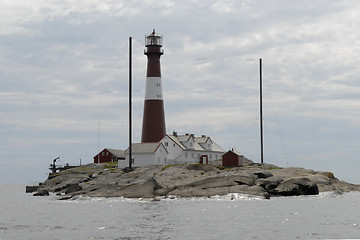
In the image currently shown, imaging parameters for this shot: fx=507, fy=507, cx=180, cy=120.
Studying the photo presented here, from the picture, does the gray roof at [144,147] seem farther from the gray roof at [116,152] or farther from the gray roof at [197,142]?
the gray roof at [116,152]

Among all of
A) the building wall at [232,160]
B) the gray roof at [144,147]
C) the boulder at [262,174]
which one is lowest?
the boulder at [262,174]

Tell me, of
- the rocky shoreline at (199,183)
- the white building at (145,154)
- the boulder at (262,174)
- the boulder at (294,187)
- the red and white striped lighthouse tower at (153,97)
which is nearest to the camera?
the rocky shoreline at (199,183)

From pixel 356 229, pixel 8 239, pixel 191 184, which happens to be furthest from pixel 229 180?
pixel 8 239

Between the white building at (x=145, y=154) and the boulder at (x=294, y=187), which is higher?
the white building at (x=145, y=154)

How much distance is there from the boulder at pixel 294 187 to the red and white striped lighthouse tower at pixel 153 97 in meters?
27.0

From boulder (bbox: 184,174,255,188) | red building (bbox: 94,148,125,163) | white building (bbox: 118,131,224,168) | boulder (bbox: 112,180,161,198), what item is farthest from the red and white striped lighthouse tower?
boulder (bbox: 184,174,255,188)

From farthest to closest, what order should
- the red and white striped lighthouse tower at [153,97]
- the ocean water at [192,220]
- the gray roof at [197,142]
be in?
the gray roof at [197,142], the red and white striped lighthouse tower at [153,97], the ocean water at [192,220]

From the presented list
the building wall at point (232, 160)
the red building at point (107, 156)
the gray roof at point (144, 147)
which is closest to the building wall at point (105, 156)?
the red building at point (107, 156)

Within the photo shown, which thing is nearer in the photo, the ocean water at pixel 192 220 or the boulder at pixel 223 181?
the ocean water at pixel 192 220

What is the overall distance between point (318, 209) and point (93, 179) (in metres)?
30.5

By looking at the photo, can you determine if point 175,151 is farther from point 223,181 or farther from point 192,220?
point 192,220

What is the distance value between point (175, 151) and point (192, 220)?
42.7 metres

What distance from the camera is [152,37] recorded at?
73688 mm

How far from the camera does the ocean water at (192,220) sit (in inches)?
1031
